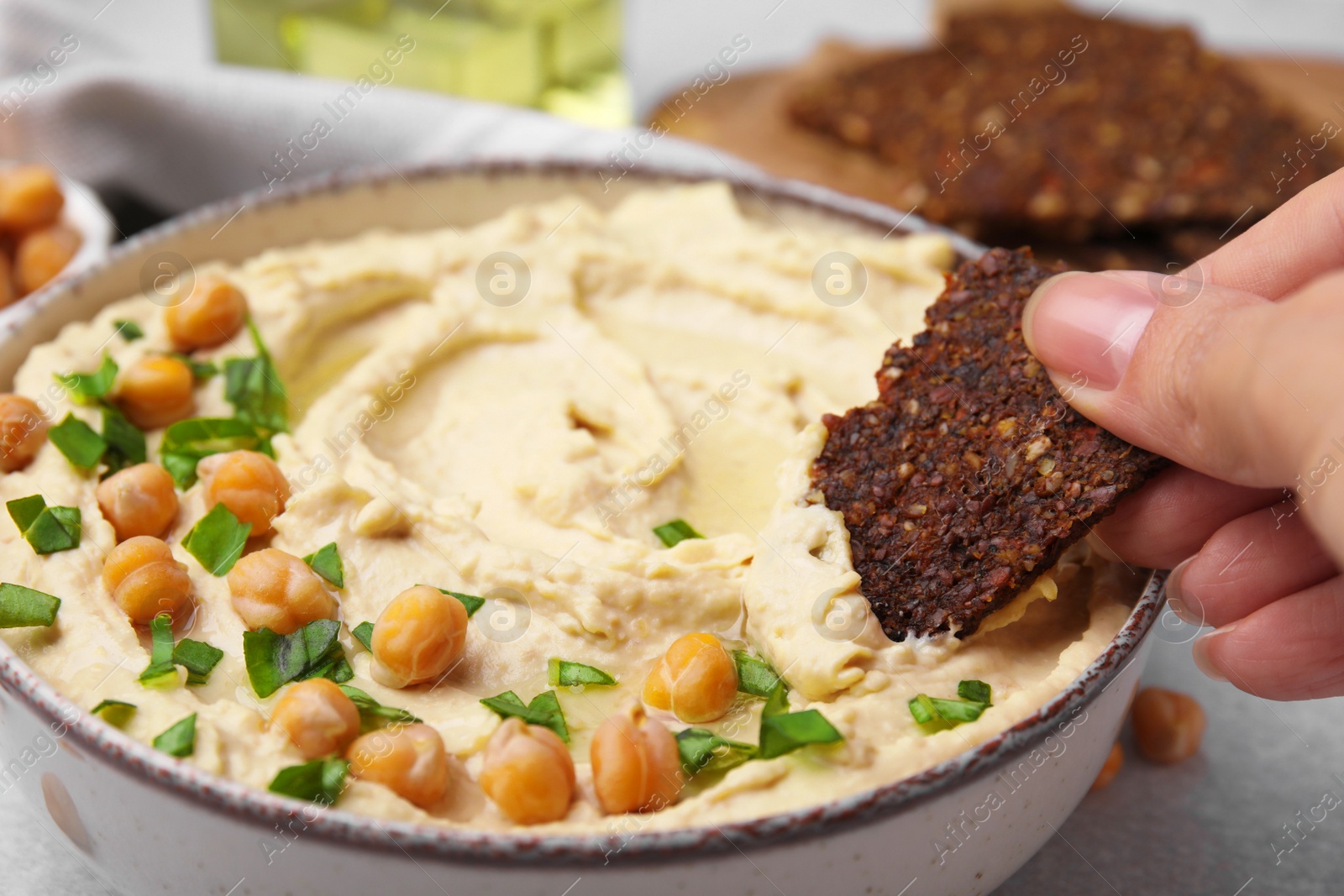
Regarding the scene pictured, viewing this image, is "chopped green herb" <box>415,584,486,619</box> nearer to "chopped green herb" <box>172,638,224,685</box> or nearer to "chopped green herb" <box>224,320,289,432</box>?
"chopped green herb" <box>172,638,224,685</box>

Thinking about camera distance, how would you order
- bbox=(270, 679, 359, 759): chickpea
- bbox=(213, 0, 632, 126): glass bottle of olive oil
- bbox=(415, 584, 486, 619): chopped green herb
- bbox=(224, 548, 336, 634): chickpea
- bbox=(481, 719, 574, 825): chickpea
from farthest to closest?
bbox=(213, 0, 632, 126): glass bottle of olive oil → bbox=(415, 584, 486, 619): chopped green herb → bbox=(224, 548, 336, 634): chickpea → bbox=(270, 679, 359, 759): chickpea → bbox=(481, 719, 574, 825): chickpea

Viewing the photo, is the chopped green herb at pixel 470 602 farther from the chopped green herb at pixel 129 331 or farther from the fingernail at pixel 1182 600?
the fingernail at pixel 1182 600

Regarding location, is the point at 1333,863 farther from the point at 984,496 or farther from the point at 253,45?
the point at 253,45

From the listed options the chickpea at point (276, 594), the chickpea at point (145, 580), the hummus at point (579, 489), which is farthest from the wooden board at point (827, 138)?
the chickpea at point (145, 580)

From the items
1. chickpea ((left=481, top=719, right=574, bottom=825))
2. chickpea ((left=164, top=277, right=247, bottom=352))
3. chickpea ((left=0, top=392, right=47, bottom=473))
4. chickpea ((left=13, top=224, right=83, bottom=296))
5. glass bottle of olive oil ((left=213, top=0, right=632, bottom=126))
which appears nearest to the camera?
chickpea ((left=481, top=719, right=574, bottom=825))

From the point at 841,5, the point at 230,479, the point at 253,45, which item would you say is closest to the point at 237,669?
the point at 230,479

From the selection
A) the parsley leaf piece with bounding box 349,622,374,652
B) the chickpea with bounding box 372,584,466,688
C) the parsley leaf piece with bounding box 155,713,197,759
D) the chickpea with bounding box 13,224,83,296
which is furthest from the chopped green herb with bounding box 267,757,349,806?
the chickpea with bounding box 13,224,83,296
